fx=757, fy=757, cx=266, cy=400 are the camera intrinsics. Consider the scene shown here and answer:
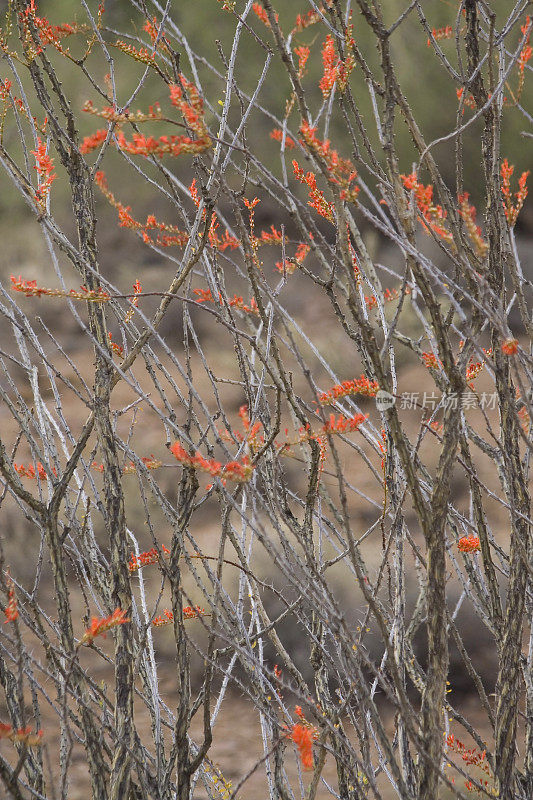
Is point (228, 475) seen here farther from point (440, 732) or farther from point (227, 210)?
point (227, 210)

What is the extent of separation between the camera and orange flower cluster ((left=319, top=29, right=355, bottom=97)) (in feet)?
3.40

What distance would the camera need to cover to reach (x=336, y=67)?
1125 mm

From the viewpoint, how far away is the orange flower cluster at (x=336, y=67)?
1.04 metres

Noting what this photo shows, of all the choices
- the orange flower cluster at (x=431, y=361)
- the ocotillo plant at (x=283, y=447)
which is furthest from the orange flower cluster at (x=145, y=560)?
the orange flower cluster at (x=431, y=361)

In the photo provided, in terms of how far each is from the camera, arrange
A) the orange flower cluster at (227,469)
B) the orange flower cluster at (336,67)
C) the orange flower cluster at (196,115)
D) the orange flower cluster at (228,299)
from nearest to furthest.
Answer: the orange flower cluster at (196,115) → the orange flower cluster at (227,469) → the orange flower cluster at (336,67) → the orange flower cluster at (228,299)

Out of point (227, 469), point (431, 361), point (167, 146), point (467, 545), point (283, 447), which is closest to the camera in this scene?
point (167, 146)

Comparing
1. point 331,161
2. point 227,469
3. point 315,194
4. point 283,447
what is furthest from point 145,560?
point 331,161

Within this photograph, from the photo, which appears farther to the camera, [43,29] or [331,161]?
[43,29]

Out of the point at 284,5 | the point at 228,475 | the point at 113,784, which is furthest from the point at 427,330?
the point at 284,5

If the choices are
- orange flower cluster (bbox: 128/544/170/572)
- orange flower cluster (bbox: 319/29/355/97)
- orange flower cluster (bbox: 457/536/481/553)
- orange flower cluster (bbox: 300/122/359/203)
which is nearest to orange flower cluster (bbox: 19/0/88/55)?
orange flower cluster (bbox: 319/29/355/97)

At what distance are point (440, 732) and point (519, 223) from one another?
427 centimetres
